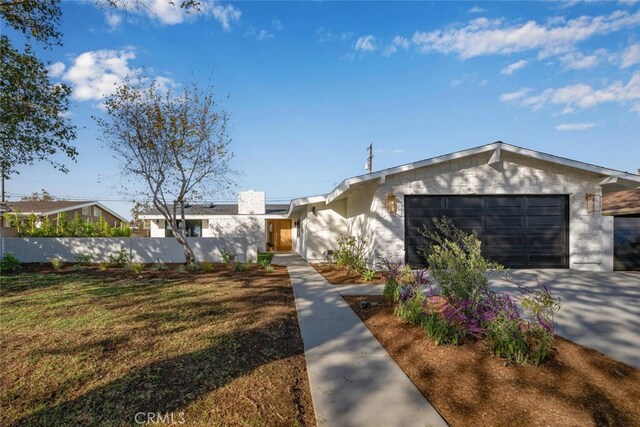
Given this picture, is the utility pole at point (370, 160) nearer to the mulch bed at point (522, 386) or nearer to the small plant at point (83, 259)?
the small plant at point (83, 259)

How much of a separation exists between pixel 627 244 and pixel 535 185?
3849mm

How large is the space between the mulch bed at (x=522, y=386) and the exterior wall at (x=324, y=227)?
10.6 metres

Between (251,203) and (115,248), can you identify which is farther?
(251,203)

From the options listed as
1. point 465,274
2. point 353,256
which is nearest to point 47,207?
point 353,256

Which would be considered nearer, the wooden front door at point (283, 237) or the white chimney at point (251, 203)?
the white chimney at point (251, 203)

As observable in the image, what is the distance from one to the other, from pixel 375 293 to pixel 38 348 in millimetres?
5519

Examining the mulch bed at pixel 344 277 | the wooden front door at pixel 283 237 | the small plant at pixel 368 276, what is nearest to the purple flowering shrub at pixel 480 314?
the mulch bed at pixel 344 277

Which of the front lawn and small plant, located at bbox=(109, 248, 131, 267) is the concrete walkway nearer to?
the front lawn

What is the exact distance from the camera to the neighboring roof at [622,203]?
10.7 meters

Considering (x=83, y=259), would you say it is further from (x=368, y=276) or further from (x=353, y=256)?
(x=368, y=276)

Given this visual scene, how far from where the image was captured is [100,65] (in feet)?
31.5

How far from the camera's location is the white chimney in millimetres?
20880

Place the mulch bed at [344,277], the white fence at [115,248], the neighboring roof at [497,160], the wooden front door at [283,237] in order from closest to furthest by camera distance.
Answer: the mulch bed at [344,277]
the neighboring roof at [497,160]
the white fence at [115,248]
the wooden front door at [283,237]

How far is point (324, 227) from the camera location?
14719 mm
